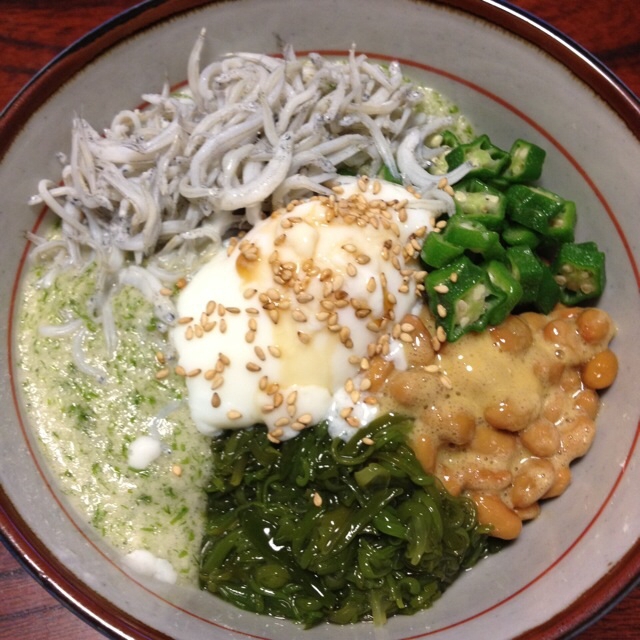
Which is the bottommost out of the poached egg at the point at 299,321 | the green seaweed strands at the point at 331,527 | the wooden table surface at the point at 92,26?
the green seaweed strands at the point at 331,527

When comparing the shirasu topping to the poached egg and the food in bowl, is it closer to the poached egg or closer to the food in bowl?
the food in bowl

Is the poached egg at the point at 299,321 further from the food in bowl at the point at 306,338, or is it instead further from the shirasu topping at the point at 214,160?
the shirasu topping at the point at 214,160

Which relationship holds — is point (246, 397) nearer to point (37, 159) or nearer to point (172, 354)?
point (172, 354)

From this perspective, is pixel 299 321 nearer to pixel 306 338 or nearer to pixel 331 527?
pixel 306 338

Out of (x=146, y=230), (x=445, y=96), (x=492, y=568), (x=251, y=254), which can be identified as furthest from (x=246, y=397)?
(x=445, y=96)

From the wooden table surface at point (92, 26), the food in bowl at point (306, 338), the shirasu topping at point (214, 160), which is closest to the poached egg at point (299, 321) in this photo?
the food in bowl at point (306, 338)

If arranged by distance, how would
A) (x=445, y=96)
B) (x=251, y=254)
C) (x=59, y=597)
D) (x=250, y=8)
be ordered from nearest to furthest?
(x=59, y=597) → (x=251, y=254) → (x=250, y=8) → (x=445, y=96)

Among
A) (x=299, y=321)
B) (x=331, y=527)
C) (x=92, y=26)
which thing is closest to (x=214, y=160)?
(x=299, y=321)

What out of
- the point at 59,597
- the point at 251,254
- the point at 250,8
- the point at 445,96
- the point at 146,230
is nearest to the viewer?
the point at 59,597
